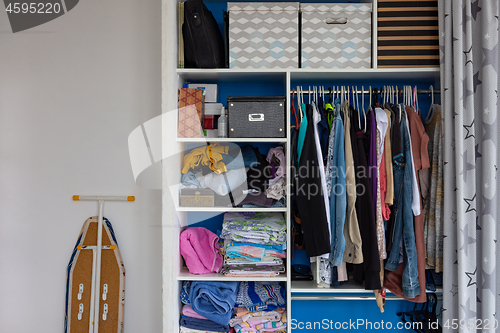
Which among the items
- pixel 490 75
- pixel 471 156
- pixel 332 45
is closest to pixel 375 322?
pixel 471 156

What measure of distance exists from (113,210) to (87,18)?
1.31 m

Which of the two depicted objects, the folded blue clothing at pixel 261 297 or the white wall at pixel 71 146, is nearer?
the folded blue clothing at pixel 261 297

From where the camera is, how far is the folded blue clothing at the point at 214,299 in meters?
1.69

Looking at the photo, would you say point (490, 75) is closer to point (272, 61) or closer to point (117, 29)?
point (272, 61)

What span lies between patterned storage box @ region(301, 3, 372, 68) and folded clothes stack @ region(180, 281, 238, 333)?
1.42 metres

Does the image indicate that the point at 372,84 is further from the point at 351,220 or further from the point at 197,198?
the point at 197,198

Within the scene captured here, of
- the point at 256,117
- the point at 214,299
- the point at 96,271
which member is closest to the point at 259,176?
the point at 256,117

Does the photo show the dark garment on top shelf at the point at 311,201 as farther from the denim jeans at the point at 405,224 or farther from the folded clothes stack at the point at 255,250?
the denim jeans at the point at 405,224

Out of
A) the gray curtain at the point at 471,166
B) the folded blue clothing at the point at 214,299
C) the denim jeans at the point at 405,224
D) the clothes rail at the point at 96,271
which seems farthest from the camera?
the clothes rail at the point at 96,271

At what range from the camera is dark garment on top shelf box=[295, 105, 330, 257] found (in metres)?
1.56

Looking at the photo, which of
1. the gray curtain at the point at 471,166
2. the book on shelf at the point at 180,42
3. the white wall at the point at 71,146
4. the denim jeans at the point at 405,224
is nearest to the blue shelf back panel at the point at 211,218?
the white wall at the point at 71,146

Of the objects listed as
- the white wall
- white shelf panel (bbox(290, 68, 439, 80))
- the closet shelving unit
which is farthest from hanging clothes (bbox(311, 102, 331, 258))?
the white wall

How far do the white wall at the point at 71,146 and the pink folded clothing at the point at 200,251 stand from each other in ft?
1.19

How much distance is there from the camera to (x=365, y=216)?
1601 millimetres
